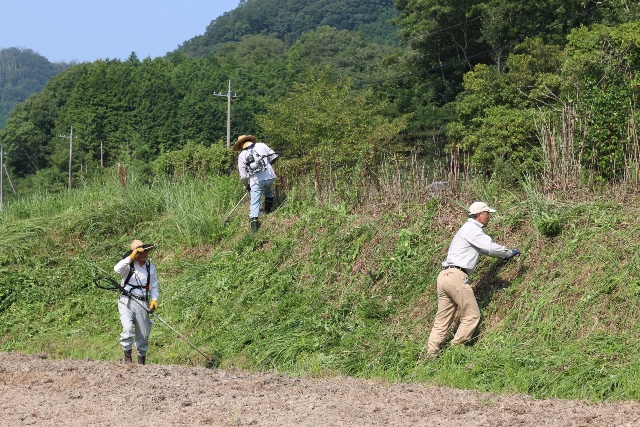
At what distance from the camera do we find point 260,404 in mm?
8188

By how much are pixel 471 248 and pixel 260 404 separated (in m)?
3.47

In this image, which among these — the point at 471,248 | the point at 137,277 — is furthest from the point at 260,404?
the point at 137,277

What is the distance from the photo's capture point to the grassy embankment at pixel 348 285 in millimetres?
9547

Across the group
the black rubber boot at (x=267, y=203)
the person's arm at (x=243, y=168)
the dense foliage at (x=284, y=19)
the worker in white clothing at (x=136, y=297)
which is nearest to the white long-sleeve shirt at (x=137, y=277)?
the worker in white clothing at (x=136, y=297)

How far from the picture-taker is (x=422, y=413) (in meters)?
7.73

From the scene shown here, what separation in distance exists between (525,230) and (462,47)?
35.4 m

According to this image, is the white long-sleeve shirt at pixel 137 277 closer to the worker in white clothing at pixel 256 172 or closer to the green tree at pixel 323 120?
the worker in white clothing at pixel 256 172

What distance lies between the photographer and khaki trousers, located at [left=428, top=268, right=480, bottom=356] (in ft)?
33.5

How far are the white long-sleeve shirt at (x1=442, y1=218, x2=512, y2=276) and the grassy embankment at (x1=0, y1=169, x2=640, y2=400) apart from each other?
615mm

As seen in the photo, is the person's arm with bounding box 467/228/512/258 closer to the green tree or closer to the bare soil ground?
the bare soil ground

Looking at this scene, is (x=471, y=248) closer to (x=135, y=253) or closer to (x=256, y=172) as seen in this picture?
(x=135, y=253)

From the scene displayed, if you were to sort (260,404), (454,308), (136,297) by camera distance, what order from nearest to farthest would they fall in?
(260,404) → (454,308) → (136,297)

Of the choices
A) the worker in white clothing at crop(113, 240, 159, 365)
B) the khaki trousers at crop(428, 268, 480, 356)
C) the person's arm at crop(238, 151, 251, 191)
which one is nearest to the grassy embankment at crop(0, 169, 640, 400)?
the khaki trousers at crop(428, 268, 480, 356)

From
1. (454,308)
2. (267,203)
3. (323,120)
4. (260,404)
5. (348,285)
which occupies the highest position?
(323,120)
